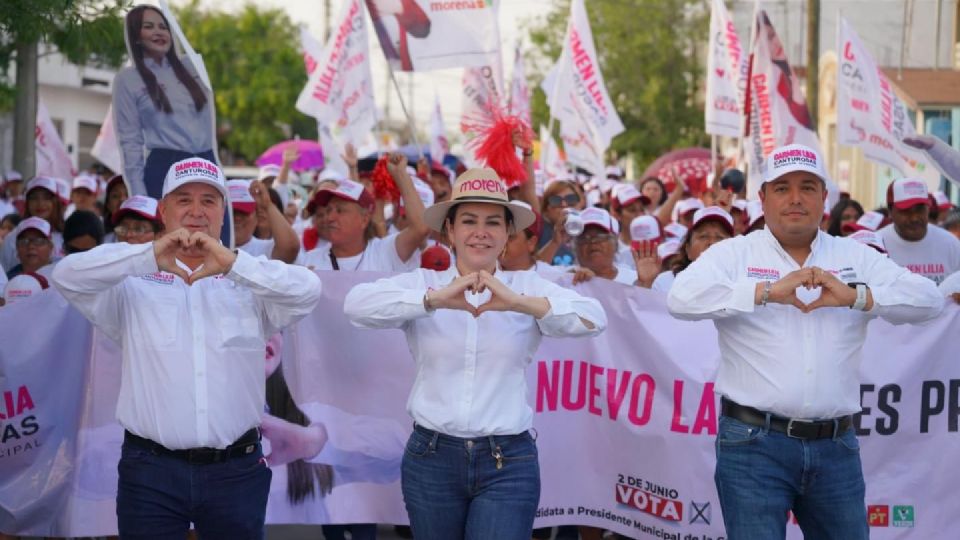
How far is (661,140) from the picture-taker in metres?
45.8

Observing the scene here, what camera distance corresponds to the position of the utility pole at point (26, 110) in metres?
15.0

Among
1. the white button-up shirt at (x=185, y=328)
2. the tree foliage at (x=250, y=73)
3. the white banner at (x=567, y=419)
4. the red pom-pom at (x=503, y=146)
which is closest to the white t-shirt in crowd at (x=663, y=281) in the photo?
the white banner at (x=567, y=419)

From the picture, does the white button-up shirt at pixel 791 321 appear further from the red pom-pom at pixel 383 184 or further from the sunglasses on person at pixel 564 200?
the sunglasses on person at pixel 564 200

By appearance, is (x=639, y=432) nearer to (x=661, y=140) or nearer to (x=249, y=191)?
(x=249, y=191)

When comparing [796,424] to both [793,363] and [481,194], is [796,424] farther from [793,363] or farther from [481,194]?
[481,194]

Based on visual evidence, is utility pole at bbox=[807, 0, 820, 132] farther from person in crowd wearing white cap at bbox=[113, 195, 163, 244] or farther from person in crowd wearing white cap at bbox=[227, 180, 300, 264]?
person in crowd wearing white cap at bbox=[113, 195, 163, 244]

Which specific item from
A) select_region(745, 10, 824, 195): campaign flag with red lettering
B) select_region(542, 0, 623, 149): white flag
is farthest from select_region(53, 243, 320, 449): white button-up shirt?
select_region(542, 0, 623, 149): white flag

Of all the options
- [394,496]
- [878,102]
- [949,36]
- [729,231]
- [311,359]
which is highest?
[949,36]

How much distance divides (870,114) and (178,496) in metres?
9.21

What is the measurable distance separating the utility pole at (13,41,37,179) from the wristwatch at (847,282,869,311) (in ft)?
36.5

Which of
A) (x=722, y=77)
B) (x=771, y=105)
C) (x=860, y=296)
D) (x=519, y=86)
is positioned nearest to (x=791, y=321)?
(x=860, y=296)

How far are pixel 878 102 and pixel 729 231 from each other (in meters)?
5.31

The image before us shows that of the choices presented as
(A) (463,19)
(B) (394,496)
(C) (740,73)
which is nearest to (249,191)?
(B) (394,496)

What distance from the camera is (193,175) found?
5.37 m
